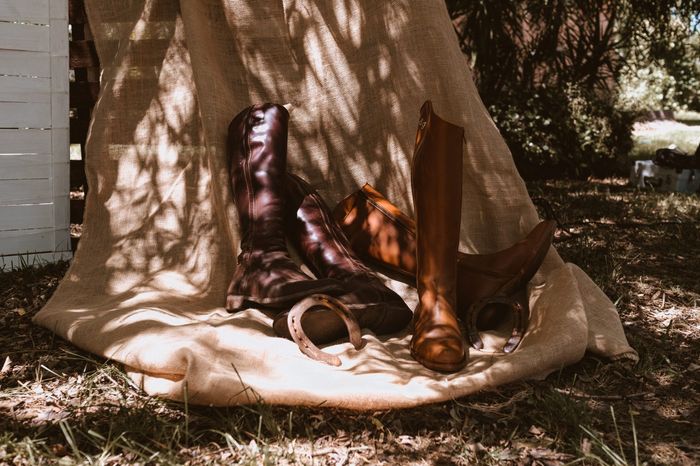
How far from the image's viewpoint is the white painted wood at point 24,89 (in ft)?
12.2

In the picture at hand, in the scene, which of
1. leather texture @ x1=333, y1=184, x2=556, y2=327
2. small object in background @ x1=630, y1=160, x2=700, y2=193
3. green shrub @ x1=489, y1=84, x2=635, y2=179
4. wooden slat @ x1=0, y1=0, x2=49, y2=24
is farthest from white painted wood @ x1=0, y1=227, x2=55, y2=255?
small object in background @ x1=630, y1=160, x2=700, y2=193

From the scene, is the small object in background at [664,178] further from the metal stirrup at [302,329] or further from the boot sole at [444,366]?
the metal stirrup at [302,329]

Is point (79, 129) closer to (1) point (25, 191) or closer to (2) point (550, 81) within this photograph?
(1) point (25, 191)

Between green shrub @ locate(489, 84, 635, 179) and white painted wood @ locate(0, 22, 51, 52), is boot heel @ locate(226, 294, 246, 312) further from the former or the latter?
green shrub @ locate(489, 84, 635, 179)

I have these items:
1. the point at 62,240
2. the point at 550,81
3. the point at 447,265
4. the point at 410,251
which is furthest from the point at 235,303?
the point at 550,81

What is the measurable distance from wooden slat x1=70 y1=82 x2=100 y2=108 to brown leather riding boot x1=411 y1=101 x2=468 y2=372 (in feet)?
7.09

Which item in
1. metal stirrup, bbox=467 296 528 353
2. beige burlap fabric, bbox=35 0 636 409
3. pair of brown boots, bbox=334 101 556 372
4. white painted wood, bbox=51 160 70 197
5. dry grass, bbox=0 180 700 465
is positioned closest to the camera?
dry grass, bbox=0 180 700 465

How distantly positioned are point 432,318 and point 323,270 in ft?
2.04

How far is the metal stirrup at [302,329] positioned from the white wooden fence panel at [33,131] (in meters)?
1.92

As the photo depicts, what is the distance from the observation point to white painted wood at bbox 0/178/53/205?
3.77 meters

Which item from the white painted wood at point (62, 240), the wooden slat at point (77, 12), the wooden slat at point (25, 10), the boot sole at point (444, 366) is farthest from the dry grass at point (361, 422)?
the wooden slat at point (77, 12)

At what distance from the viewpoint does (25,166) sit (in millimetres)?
3799

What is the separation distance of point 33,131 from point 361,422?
2.54m

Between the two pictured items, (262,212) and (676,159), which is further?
(676,159)
